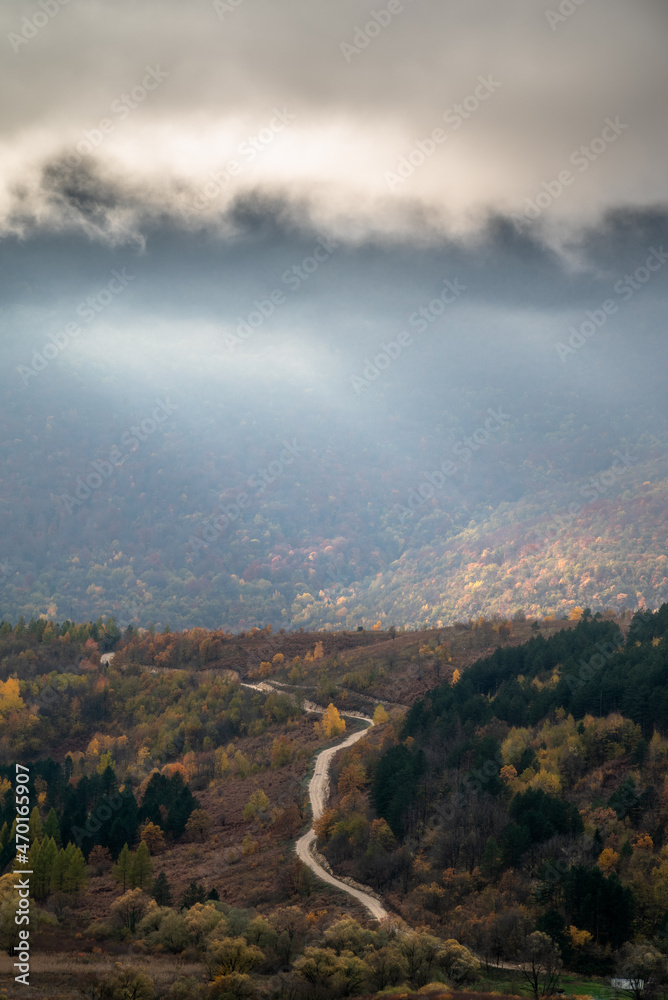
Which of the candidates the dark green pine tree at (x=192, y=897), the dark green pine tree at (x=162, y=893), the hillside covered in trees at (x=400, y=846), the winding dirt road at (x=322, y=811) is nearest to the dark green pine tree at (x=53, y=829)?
the hillside covered in trees at (x=400, y=846)

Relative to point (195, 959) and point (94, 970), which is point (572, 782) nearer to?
point (195, 959)

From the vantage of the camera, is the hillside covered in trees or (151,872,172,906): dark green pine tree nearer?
the hillside covered in trees

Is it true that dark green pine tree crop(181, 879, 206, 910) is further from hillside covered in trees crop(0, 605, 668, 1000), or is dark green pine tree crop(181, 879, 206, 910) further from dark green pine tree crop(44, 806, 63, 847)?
dark green pine tree crop(44, 806, 63, 847)

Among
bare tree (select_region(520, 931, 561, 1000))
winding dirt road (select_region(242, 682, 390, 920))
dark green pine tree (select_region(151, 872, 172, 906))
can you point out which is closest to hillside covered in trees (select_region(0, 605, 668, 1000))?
dark green pine tree (select_region(151, 872, 172, 906))

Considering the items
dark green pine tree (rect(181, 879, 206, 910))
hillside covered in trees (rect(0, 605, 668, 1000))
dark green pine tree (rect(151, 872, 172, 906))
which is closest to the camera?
hillside covered in trees (rect(0, 605, 668, 1000))

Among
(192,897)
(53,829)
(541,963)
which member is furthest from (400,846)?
(53,829)

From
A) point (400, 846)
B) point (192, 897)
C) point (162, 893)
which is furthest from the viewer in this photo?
point (400, 846)

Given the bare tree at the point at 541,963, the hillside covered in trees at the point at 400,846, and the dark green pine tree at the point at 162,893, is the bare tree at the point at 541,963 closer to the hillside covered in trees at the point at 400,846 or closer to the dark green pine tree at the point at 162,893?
the hillside covered in trees at the point at 400,846

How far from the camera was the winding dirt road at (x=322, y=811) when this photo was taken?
324 feet

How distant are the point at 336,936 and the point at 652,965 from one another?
27610 mm

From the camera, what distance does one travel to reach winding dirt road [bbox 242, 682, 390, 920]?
3893 inches

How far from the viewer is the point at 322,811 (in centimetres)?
13262

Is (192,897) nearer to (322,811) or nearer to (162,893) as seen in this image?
(162,893)

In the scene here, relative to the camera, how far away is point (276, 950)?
258ft
